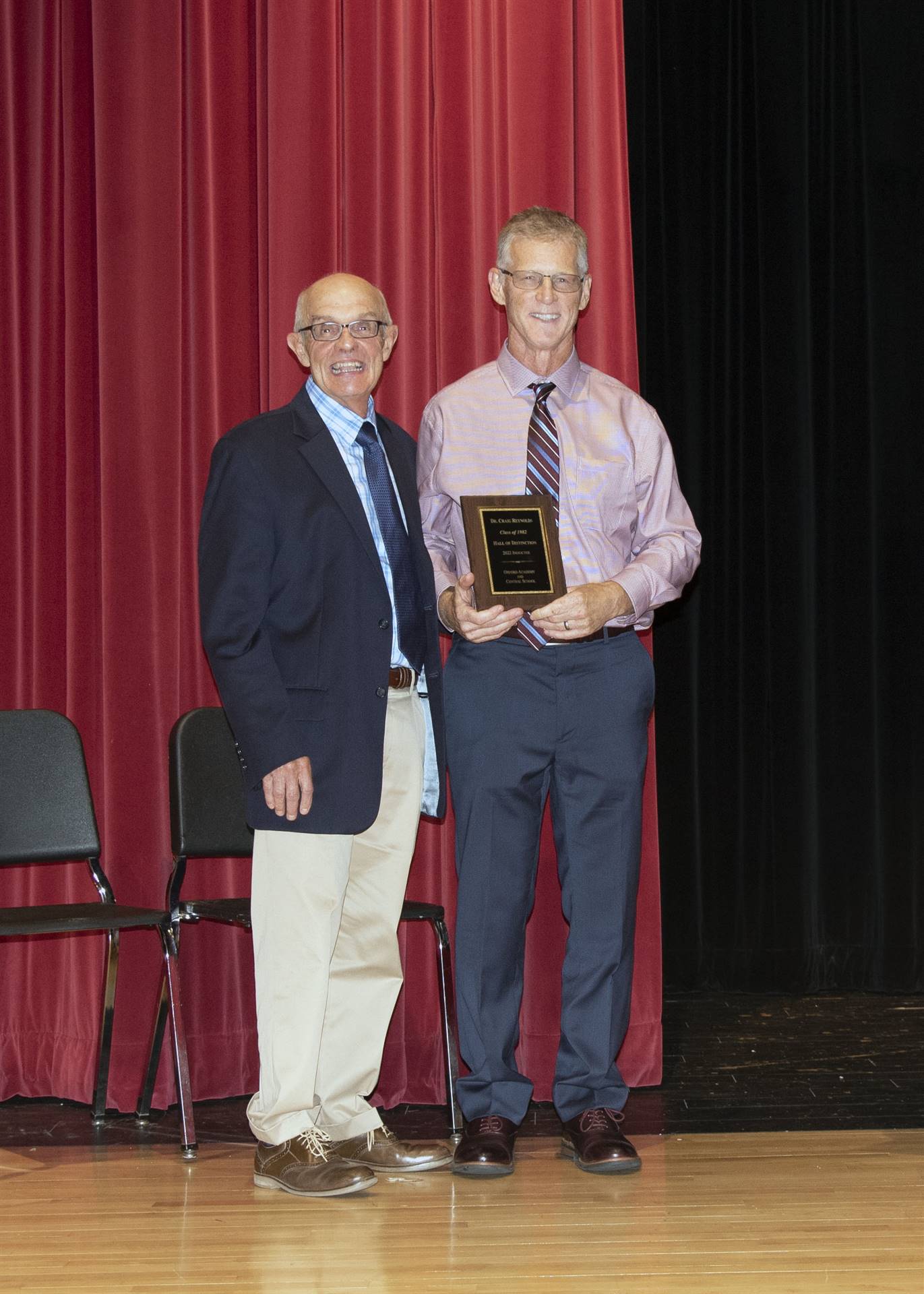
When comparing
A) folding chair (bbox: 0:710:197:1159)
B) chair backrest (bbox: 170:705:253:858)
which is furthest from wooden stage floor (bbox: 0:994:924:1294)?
chair backrest (bbox: 170:705:253:858)

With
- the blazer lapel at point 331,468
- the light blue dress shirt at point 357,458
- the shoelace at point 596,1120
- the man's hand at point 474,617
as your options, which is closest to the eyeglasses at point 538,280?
the light blue dress shirt at point 357,458

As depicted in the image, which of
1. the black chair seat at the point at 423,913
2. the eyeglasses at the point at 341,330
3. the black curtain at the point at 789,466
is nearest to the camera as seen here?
the eyeglasses at the point at 341,330

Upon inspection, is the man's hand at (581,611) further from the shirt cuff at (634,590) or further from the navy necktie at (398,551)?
the navy necktie at (398,551)

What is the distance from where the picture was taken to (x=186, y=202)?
154 inches

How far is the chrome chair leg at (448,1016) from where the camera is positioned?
3439 millimetres

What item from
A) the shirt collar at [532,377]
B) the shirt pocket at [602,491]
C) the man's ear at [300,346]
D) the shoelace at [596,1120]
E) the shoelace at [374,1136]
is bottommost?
the shoelace at [374,1136]

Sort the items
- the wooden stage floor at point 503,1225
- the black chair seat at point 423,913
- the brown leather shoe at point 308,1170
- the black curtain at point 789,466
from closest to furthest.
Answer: the wooden stage floor at point 503,1225 → the brown leather shoe at point 308,1170 → the black chair seat at point 423,913 → the black curtain at point 789,466

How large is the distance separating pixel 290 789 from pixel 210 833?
834mm

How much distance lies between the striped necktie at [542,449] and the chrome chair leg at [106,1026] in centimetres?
142

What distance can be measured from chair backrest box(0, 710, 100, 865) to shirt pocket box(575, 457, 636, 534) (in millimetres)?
1504

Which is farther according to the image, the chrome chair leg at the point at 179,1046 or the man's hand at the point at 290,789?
the chrome chair leg at the point at 179,1046

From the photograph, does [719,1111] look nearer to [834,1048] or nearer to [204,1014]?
[834,1048]

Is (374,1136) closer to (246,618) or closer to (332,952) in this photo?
(332,952)

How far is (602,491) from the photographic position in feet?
10.5
